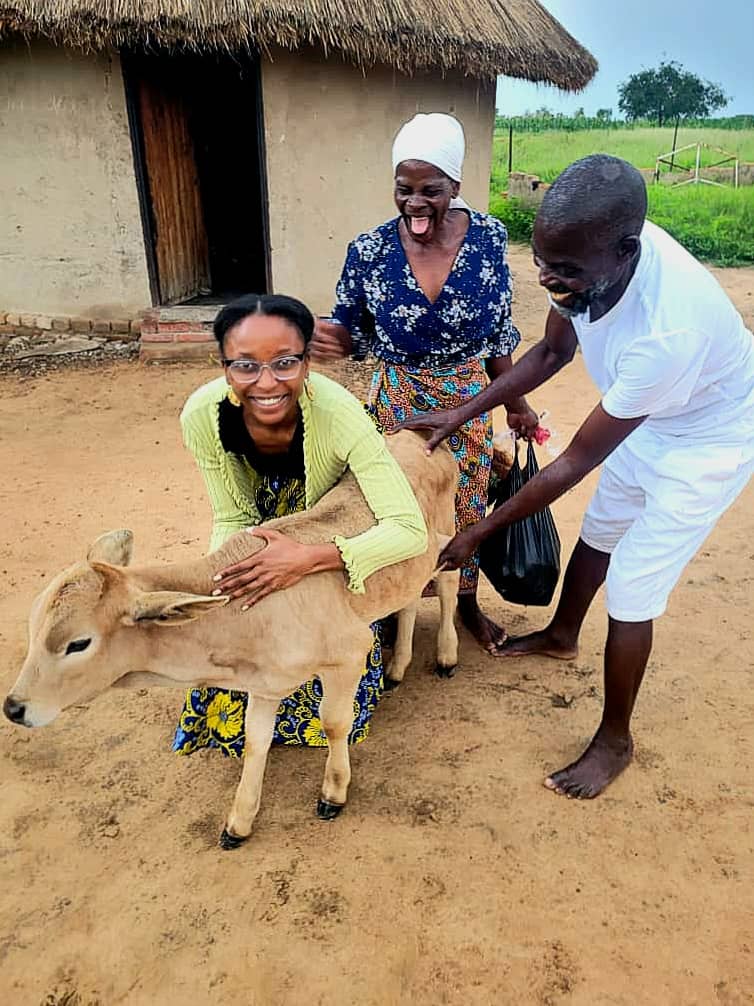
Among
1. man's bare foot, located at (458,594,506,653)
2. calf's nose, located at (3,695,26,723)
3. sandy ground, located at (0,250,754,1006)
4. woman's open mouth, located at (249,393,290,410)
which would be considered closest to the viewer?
calf's nose, located at (3,695,26,723)

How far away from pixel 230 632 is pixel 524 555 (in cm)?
157

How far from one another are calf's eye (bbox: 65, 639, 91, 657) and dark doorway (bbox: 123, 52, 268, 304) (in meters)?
6.30

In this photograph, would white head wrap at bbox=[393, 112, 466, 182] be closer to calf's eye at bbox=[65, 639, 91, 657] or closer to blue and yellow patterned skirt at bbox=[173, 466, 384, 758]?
blue and yellow patterned skirt at bbox=[173, 466, 384, 758]

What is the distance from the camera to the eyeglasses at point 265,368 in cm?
237

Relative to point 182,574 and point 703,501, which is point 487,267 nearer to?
point 703,501

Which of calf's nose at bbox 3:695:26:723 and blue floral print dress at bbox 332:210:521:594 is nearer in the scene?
calf's nose at bbox 3:695:26:723

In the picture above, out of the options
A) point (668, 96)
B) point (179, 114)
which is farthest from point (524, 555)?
point (668, 96)

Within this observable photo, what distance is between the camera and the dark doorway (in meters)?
7.86

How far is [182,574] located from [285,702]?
902 millimetres

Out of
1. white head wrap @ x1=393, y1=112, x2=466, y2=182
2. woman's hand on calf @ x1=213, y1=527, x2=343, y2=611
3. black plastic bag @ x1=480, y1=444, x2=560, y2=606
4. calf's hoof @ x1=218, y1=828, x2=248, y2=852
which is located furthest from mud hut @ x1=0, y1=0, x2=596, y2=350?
calf's hoof @ x1=218, y1=828, x2=248, y2=852

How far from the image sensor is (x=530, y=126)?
132 feet

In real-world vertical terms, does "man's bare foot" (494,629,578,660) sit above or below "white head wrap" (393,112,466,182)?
below

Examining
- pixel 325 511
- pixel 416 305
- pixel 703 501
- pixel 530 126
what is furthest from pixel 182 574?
pixel 530 126

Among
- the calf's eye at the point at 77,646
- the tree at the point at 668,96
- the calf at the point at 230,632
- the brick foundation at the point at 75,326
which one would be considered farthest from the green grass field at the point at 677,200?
the tree at the point at 668,96
